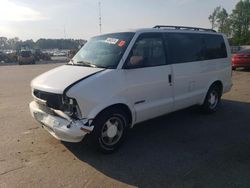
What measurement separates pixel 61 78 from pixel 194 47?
3.26m

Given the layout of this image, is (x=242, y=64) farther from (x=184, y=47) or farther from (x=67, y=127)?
(x=67, y=127)

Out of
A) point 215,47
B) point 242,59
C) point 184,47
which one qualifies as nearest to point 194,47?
point 184,47

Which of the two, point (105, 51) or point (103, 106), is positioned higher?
point (105, 51)

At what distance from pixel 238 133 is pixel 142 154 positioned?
2.24m

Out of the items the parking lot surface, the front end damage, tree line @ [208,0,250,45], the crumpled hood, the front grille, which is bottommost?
the parking lot surface

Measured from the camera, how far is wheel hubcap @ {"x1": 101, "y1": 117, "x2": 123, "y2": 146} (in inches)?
180

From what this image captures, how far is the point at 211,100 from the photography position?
7.11m

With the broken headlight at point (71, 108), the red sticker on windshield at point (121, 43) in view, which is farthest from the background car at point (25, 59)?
the broken headlight at point (71, 108)

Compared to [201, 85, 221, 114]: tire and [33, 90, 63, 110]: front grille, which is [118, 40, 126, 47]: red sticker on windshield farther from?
[201, 85, 221, 114]: tire

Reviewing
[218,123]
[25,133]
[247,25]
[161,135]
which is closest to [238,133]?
[218,123]

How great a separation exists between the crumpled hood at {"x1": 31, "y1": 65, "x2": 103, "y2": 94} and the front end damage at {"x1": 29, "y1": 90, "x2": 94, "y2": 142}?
0.11m

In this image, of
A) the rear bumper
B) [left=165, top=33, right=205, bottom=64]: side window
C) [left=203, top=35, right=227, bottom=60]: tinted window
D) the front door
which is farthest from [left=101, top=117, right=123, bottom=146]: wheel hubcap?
the rear bumper

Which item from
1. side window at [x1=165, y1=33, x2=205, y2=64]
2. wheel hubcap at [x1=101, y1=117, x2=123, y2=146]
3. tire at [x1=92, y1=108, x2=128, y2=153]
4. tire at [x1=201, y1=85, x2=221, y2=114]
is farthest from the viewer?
tire at [x1=201, y1=85, x2=221, y2=114]

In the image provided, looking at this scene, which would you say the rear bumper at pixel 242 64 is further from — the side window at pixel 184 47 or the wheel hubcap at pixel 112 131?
the wheel hubcap at pixel 112 131
